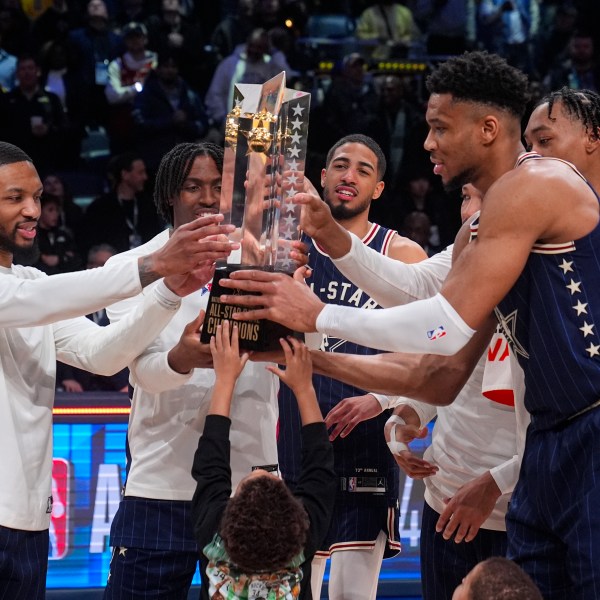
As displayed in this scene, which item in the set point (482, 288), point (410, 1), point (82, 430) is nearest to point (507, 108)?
point (482, 288)

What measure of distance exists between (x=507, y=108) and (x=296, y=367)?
1135 mm

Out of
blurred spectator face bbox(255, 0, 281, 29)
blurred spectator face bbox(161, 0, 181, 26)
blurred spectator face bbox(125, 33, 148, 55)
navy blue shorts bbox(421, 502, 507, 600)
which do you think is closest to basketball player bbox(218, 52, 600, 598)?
navy blue shorts bbox(421, 502, 507, 600)

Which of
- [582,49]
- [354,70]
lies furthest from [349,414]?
[582,49]

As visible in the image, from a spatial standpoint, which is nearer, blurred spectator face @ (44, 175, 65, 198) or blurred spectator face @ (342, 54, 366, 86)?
blurred spectator face @ (44, 175, 65, 198)

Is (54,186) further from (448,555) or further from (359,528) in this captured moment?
(448,555)

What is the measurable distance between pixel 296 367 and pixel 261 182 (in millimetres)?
619

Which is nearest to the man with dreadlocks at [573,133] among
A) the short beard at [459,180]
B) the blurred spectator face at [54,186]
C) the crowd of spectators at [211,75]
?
the short beard at [459,180]

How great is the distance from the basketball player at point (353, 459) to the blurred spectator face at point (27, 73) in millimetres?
5214

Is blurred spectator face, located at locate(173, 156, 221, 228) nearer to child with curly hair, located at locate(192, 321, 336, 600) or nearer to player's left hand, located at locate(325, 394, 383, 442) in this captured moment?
child with curly hair, located at locate(192, 321, 336, 600)

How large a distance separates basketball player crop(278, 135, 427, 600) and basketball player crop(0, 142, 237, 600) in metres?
1.52

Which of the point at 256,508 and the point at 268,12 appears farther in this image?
the point at 268,12

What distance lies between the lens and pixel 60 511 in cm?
588

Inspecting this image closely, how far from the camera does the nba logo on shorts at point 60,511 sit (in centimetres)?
586

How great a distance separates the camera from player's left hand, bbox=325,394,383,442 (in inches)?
185
